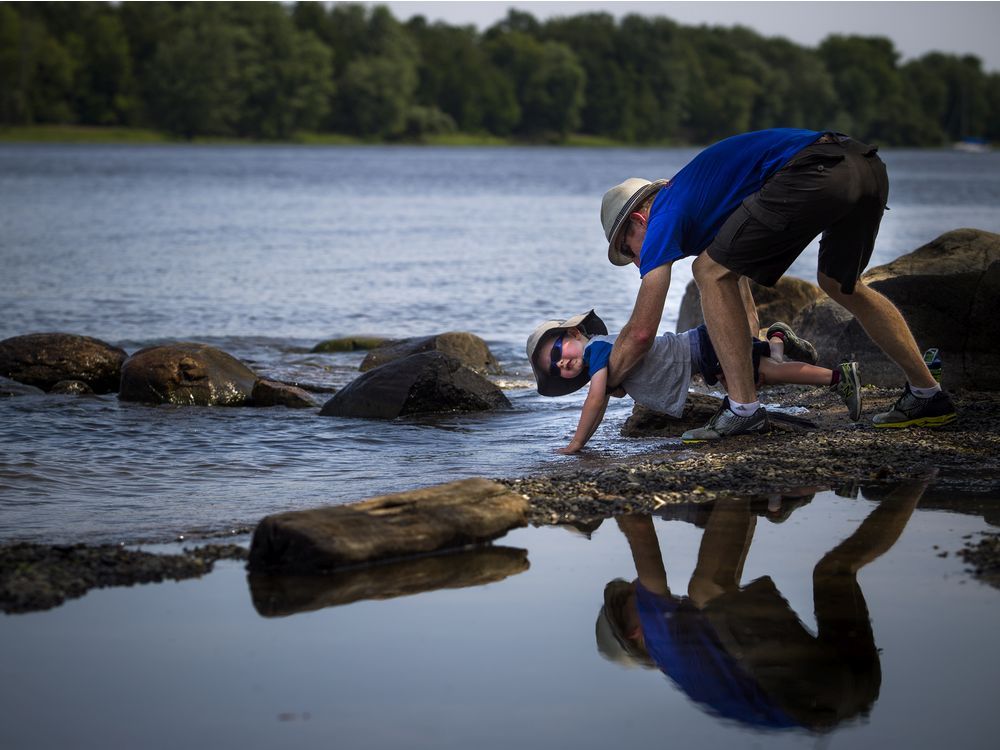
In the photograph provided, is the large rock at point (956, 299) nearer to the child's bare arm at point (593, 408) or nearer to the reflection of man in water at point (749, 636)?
the child's bare arm at point (593, 408)

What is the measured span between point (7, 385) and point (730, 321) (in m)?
6.34

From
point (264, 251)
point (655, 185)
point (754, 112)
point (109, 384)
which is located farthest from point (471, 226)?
point (754, 112)

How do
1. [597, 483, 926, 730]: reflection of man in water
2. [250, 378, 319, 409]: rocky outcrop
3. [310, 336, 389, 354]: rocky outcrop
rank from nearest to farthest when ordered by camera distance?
[597, 483, 926, 730]: reflection of man in water < [250, 378, 319, 409]: rocky outcrop < [310, 336, 389, 354]: rocky outcrop

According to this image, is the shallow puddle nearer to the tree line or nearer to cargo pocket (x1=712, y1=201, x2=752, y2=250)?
cargo pocket (x1=712, y1=201, x2=752, y2=250)

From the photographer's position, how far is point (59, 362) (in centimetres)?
1059

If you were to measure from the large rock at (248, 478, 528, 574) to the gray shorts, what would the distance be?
5.70 ft

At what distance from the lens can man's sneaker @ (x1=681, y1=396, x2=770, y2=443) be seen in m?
6.75

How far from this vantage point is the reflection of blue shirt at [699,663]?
3.37 meters

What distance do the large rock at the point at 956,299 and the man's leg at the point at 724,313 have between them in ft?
7.43

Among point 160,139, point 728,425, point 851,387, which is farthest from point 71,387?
point 160,139

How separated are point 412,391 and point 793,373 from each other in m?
3.24

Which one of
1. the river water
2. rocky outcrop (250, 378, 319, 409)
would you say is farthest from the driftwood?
rocky outcrop (250, 378, 319, 409)

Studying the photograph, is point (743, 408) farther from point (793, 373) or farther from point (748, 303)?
point (748, 303)

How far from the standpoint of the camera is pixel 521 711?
3.37 metres
